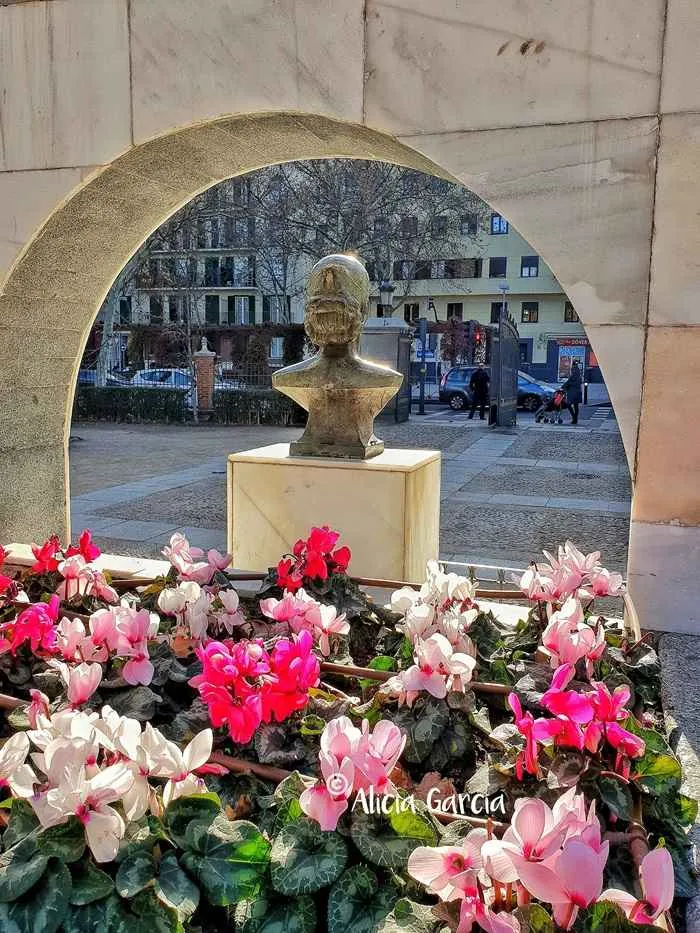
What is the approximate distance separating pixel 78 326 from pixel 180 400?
1678cm

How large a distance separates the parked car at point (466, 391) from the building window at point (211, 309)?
28.6 meters

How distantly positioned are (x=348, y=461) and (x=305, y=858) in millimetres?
2950

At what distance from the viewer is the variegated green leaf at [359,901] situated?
1367mm

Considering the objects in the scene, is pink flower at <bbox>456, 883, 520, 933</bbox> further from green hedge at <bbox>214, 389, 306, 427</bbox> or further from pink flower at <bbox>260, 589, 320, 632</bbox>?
green hedge at <bbox>214, 389, 306, 427</bbox>

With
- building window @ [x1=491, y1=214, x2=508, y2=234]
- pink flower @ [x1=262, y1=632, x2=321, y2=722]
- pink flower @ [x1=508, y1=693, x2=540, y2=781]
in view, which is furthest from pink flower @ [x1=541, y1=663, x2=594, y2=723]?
building window @ [x1=491, y1=214, x2=508, y2=234]

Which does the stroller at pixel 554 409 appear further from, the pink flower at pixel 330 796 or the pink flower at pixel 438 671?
the pink flower at pixel 330 796

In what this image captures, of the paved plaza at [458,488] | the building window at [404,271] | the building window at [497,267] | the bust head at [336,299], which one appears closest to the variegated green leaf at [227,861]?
the bust head at [336,299]

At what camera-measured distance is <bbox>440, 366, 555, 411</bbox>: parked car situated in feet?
83.1

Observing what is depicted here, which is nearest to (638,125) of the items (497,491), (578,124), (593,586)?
(578,124)

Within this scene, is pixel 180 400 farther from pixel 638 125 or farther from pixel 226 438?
pixel 638 125

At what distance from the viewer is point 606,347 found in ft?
10.5

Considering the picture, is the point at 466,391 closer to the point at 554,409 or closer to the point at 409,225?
the point at 554,409

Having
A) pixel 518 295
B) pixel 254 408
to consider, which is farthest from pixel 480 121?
pixel 518 295

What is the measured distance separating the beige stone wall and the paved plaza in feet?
10.8
